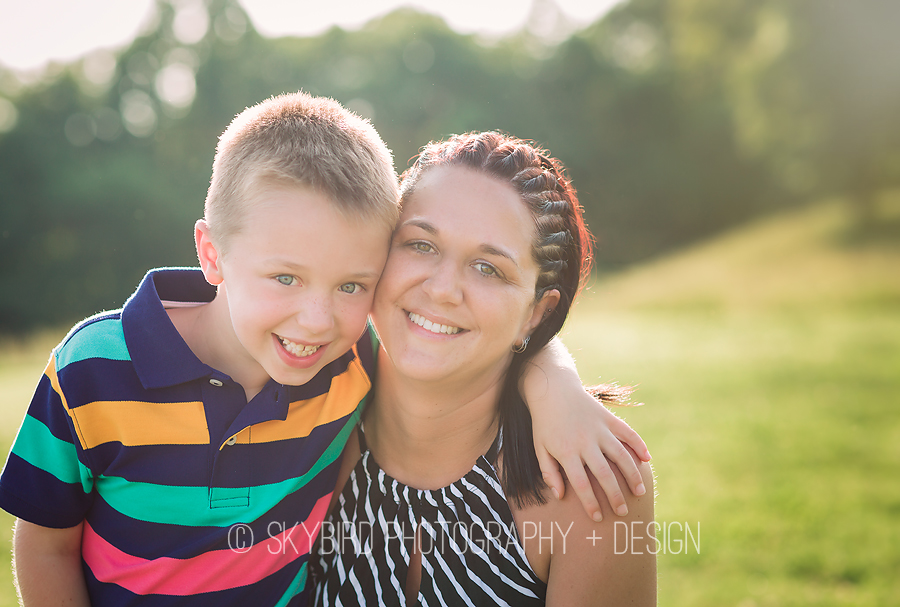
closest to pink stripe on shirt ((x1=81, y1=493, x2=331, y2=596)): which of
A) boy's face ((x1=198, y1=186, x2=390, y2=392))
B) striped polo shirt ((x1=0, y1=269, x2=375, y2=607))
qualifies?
striped polo shirt ((x1=0, y1=269, x2=375, y2=607))

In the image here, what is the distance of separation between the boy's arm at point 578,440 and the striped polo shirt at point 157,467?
31.8 inches

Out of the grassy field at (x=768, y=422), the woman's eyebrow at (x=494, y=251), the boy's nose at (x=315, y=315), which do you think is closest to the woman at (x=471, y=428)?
the woman's eyebrow at (x=494, y=251)

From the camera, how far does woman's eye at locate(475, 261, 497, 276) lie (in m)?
2.08

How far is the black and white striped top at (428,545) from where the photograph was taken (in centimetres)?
206

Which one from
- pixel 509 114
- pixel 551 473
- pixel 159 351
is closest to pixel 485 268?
pixel 551 473

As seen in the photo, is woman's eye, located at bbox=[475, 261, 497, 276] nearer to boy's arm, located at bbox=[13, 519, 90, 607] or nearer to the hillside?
boy's arm, located at bbox=[13, 519, 90, 607]

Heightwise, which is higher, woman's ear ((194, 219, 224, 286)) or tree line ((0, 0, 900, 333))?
tree line ((0, 0, 900, 333))

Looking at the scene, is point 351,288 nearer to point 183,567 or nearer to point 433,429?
point 433,429

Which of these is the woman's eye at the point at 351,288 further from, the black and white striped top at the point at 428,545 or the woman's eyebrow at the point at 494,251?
the black and white striped top at the point at 428,545

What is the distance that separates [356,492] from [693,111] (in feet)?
102

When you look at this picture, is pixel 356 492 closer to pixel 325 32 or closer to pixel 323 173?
pixel 323 173

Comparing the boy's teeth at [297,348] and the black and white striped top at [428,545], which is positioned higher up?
the boy's teeth at [297,348]

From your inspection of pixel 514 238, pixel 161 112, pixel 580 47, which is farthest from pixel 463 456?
pixel 580 47

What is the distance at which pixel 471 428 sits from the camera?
2311mm
